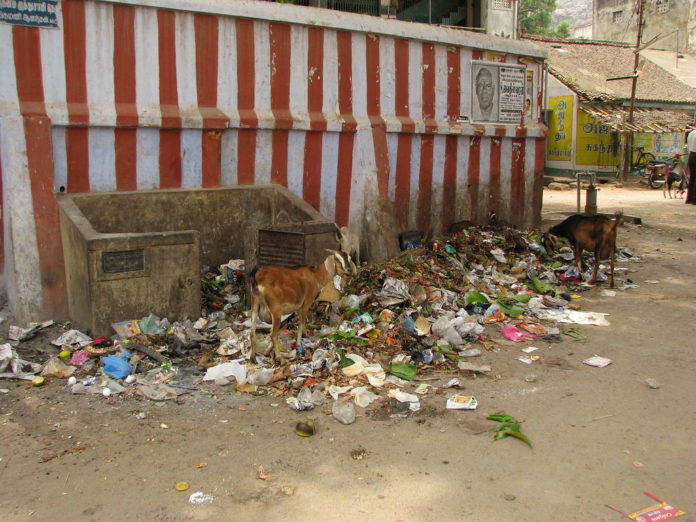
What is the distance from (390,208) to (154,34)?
11.7ft

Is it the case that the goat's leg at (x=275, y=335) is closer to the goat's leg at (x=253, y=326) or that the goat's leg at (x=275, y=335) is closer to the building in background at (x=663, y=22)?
the goat's leg at (x=253, y=326)

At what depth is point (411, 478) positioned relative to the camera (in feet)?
11.7

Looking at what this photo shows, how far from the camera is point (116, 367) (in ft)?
16.5

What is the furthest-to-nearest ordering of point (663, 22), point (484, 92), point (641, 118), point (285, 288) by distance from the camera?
point (663, 22) < point (641, 118) < point (484, 92) < point (285, 288)

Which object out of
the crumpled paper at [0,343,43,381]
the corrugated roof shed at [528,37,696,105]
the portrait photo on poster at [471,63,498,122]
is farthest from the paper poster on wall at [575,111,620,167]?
the crumpled paper at [0,343,43,381]

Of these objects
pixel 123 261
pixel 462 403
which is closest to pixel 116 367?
pixel 123 261

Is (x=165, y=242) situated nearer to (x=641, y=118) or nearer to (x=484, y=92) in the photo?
(x=484, y=92)

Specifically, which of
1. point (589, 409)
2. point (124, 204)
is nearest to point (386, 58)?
point (124, 204)

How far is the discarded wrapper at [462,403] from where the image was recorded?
14.6 ft

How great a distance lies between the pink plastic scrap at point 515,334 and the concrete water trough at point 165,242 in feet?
6.40

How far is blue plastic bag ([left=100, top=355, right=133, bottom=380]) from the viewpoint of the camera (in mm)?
4988

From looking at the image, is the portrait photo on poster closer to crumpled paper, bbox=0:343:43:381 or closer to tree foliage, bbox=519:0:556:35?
crumpled paper, bbox=0:343:43:381

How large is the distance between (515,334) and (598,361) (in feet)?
2.80

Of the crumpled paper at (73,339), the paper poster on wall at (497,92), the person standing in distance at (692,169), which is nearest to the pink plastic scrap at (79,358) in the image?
the crumpled paper at (73,339)
